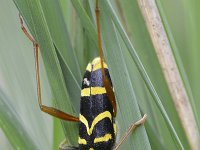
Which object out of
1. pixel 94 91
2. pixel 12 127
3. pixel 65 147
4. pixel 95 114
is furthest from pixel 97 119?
pixel 12 127

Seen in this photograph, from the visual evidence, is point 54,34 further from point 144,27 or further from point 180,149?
point 180,149

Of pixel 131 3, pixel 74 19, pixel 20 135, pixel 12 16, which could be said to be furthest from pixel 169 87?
pixel 12 16

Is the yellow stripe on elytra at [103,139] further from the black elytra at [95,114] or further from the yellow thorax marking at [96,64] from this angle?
the yellow thorax marking at [96,64]

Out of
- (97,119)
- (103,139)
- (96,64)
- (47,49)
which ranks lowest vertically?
(103,139)

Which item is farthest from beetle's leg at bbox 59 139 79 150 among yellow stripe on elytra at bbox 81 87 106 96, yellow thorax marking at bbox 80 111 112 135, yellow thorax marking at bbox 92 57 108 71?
yellow thorax marking at bbox 92 57 108 71

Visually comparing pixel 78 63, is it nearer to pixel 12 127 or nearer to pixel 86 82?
pixel 86 82

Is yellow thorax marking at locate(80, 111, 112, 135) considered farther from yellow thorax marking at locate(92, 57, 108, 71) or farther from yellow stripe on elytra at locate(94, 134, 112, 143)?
yellow thorax marking at locate(92, 57, 108, 71)
